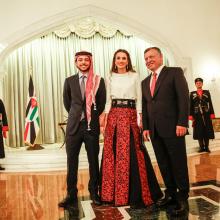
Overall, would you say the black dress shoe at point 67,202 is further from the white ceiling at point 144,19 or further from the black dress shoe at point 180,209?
the white ceiling at point 144,19

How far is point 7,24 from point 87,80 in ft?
16.0

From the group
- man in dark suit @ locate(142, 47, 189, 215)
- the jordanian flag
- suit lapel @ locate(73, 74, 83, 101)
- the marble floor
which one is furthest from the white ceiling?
man in dark suit @ locate(142, 47, 189, 215)

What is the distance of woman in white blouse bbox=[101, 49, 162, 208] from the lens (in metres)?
2.75

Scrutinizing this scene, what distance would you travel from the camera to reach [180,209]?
2428mm

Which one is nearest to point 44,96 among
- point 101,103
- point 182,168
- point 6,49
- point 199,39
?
point 6,49

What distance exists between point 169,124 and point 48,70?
25.5ft

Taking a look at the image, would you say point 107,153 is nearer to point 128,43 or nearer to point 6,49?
point 6,49

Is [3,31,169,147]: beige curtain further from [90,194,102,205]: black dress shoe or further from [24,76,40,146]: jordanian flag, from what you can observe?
[90,194,102,205]: black dress shoe

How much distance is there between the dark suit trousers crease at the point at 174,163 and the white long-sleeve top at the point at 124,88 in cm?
41

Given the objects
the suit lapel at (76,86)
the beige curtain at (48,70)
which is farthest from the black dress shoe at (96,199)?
the beige curtain at (48,70)

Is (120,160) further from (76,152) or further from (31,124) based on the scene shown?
(31,124)

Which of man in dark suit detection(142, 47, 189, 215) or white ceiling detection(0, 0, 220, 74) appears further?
white ceiling detection(0, 0, 220, 74)

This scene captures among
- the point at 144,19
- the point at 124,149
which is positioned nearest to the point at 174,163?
the point at 124,149

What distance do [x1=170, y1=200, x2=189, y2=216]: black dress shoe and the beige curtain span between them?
745 cm
